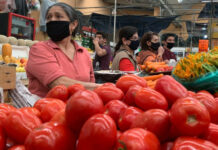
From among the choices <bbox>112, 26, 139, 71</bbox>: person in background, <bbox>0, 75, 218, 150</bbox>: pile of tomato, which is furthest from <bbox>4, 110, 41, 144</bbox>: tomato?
<bbox>112, 26, 139, 71</bbox>: person in background

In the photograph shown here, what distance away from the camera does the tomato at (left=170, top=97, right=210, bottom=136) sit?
0.71 metres

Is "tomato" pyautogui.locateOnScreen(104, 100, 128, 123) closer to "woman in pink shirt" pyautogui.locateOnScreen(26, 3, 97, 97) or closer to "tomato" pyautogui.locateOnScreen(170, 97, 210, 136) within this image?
"tomato" pyautogui.locateOnScreen(170, 97, 210, 136)

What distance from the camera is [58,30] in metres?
2.48

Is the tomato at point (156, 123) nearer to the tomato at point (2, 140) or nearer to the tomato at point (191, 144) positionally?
the tomato at point (191, 144)

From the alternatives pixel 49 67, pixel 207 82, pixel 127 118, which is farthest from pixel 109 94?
pixel 49 67

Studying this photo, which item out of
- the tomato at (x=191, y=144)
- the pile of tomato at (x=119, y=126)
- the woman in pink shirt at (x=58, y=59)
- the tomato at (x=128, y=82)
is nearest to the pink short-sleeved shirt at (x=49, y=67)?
the woman in pink shirt at (x=58, y=59)

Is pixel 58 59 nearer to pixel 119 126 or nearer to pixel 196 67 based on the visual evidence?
pixel 196 67

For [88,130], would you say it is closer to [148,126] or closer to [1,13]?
[148,126]

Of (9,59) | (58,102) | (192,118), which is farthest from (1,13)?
(192,118)

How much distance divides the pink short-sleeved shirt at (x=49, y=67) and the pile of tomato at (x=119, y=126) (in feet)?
4.46

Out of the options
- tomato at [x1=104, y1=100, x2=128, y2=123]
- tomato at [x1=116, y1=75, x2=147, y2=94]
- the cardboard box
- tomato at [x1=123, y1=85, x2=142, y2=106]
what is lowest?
the cardboard box

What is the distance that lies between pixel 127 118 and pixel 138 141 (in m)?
0.17

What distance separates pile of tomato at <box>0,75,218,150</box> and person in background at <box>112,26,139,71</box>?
2.76 meters

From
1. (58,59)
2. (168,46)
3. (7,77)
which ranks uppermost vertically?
(168,46)
